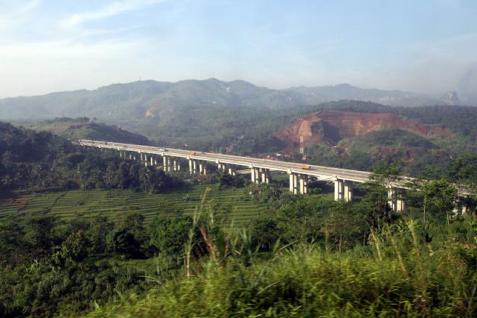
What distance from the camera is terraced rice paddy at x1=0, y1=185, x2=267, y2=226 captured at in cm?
2512

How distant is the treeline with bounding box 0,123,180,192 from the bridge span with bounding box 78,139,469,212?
23.5 feet

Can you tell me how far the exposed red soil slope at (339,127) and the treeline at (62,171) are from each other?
3479 centimetres

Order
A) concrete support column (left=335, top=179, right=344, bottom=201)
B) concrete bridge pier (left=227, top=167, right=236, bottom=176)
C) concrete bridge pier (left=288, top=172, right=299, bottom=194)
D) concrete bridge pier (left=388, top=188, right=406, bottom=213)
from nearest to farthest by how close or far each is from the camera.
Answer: concrete bridge pier (left=388, top=188, right=406, bottom=213) → concrete support column (left=335, top=179, right=344, bottom=201) → concrete bridge pier (left=288, top=172, right=299, bottom=194) → concrete bridge pier (left=227, top=167, right=236, bottom=176)

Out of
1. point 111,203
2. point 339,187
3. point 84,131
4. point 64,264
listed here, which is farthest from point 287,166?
point 84,131

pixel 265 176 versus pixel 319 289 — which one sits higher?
pixel 319 289

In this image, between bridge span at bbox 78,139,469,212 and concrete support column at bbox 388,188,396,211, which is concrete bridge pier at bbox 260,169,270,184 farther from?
concrete support column at bbox 388,188,396,211

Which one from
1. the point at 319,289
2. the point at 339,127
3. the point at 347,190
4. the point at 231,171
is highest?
the point at 319,289

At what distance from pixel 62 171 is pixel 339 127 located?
45.8m

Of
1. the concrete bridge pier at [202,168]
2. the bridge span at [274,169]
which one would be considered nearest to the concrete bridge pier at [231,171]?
the bridge span at [274,169]

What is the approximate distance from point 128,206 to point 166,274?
2584 cm

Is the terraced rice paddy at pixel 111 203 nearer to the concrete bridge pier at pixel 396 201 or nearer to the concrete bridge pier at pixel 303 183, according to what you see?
the concrete bridge pier at pixel 303 183

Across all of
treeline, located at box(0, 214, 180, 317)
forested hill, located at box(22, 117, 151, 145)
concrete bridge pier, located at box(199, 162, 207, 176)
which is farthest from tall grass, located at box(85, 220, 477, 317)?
forested hill, located at box(22, 117, 151, 145)

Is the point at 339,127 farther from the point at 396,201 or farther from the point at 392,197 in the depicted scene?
the point at 392,197

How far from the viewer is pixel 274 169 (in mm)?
36438
